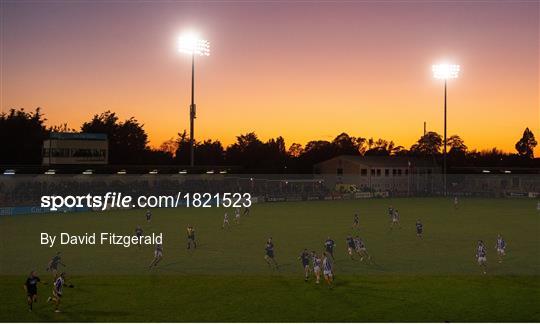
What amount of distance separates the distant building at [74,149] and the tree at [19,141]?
2149cm

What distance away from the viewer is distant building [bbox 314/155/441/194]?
86312 mm

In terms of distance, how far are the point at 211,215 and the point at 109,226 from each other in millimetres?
11684

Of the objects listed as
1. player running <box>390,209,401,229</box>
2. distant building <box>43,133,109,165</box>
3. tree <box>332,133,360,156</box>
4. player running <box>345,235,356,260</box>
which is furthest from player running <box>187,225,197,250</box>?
tree <box>332,133,360,156</box>

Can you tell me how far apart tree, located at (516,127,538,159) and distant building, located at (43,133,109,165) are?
11438 cm

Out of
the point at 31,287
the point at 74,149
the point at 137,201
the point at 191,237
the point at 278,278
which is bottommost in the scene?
the point at 278,278

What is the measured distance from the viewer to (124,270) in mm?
24078

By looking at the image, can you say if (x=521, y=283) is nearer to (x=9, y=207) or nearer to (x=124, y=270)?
(x=124, y=270)

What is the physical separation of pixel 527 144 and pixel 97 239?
137 metres

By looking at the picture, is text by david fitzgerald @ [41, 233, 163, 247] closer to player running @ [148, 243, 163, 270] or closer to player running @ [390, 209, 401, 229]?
player running @ [148, 243, 163, 270]

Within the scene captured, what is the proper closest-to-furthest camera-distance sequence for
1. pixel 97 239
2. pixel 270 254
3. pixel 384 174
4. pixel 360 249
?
1. pixel 270 254
2. pixel 360 249
3. pixel 97 239
4. pixel 384 174

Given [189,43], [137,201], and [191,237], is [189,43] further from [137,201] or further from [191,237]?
[191,237]

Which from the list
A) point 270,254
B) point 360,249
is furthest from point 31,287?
point 360,249

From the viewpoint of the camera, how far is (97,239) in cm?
3400

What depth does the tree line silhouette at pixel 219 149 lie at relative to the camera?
90.3 meters
